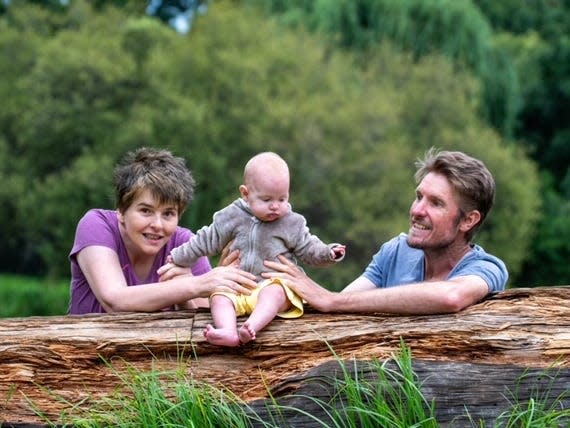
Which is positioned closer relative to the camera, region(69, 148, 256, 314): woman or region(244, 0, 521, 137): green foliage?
region(69, 148, 256, 314): woman

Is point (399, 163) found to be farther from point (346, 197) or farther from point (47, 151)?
point (47, 151)

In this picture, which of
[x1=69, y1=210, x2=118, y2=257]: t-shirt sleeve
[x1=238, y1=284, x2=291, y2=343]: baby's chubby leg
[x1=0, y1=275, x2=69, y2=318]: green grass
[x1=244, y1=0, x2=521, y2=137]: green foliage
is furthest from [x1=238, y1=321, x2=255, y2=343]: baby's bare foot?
[x1=244, y1=0, x2=521, y2=137]: green foliage

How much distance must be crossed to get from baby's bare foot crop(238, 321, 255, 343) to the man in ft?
0.83

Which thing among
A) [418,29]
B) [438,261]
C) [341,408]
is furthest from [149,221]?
[418,29]

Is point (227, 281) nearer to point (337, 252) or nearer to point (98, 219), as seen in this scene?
point (337, 252)

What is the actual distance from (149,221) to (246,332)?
72 centimetres

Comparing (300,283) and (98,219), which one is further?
(98,219)

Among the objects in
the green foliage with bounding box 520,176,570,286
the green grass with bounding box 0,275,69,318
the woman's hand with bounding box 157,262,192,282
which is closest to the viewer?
the woman's hand with bounding box 157,262,192,282

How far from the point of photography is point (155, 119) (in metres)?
24.3

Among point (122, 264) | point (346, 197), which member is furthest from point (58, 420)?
point (346, 197)

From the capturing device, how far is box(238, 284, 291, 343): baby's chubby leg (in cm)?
470

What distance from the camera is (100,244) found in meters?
5.14

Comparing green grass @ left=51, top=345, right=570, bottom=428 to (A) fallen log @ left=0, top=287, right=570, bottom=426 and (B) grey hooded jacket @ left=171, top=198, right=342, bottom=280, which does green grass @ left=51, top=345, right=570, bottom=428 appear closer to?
(A) fallen log @ left=0, top=287, right=570, bottom=426

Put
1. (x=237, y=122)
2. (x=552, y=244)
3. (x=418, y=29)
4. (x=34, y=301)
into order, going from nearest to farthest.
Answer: (x=34, y=301) → (x=237, y=122) → (x=418, y=29) → (x=552, y=244)
